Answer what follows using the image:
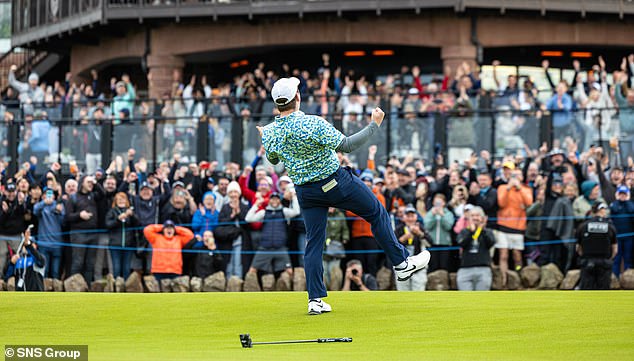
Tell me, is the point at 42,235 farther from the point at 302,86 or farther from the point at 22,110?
the point at 302,86

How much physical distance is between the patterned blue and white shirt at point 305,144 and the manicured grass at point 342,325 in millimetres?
1323

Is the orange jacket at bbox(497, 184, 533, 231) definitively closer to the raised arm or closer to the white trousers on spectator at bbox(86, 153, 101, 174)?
the white trousers on spectator at bbox(86, 153, 101, 174)

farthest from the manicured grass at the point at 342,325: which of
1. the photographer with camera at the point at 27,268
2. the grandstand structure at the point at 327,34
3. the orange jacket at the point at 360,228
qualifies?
the grandstand structure at the point at 327,34

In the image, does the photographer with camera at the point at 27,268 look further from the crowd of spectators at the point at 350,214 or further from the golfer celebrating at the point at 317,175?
the golfer celebrating at the point at 317,175

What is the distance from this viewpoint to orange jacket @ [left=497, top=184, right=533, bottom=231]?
19688 mm

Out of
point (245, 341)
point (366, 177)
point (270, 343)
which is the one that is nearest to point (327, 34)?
point (366, 177)

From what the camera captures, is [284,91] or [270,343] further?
[284,91]

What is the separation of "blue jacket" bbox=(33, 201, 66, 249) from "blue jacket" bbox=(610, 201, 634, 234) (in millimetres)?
9320

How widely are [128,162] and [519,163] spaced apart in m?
7.66

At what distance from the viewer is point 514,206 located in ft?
64.8

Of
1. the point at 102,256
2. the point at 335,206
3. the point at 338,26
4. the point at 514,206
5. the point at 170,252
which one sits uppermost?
the point at 338,26

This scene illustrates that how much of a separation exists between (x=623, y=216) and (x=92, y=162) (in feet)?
35.4

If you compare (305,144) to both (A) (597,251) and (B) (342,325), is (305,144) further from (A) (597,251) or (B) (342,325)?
(A) (597,251)

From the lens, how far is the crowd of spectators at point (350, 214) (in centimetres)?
1938
